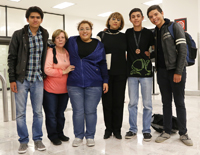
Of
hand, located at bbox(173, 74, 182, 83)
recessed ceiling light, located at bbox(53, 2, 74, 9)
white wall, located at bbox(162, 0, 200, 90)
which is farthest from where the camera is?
recessed ceiling light, located at bbox(53, 2, 74, 9)

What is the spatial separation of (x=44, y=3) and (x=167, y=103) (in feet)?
23.3

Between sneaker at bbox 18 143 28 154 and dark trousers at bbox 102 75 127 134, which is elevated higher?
dark trousers at bbox 102 75 127 134

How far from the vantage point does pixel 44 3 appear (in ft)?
27.1

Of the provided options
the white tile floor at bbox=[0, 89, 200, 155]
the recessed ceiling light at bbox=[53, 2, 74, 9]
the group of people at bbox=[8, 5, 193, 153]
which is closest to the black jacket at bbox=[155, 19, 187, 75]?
the group of people at bbox=[8, 5, 193, 153]

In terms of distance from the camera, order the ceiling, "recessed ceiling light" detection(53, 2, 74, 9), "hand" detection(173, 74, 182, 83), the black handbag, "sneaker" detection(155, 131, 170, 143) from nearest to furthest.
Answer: "hand" detection(173, 74, 182, 83)
"sneaker" detection(155, 131, 170, 143)
the black handbag
the ceiling
"recessed ceiling light" detection(53, 2, 74, 9)

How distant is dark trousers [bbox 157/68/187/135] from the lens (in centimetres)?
245

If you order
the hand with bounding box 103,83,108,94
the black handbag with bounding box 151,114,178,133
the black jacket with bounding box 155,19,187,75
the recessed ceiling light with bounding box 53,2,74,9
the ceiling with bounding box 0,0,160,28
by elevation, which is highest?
the recessed ceiling light with bounding box 53,2,74,9

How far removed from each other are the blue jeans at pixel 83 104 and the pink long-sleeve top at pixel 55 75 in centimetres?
11

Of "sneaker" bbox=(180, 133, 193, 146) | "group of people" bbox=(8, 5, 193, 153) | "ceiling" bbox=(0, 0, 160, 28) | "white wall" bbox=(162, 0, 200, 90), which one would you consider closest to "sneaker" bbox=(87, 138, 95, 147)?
"group of people" bbox=(8, 5, 193, 153)

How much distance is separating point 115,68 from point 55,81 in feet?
2.35

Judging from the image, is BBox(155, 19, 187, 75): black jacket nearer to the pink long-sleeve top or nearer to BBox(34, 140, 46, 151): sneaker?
the pink long-sleeve top

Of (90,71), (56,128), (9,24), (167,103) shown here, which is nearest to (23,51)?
(90,71)

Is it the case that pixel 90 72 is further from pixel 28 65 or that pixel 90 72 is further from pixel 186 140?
pixel 186 140

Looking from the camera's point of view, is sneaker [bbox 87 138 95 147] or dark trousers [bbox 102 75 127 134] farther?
dark trousers [bbox 102 75 127 134]
